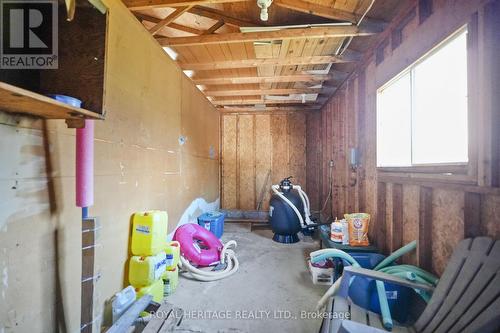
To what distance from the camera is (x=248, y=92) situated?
4.04m

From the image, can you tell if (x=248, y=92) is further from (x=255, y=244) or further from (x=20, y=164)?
(x=20, y=164)

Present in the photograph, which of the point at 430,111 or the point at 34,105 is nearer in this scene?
the point at 34,105

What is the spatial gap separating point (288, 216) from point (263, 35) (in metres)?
2.45

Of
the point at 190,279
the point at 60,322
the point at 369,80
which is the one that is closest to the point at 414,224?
the point at 369,80

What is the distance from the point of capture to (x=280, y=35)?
217cm

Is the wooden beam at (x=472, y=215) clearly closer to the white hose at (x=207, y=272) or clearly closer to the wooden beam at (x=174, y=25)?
the white hose at (x=207, y=272)

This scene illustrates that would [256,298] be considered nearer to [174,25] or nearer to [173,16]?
[173,16]

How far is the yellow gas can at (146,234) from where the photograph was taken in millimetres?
1907

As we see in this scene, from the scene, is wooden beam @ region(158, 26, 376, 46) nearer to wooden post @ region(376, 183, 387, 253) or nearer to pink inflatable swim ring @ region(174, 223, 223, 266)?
wooden post @ region(376, 183, 387, 253)

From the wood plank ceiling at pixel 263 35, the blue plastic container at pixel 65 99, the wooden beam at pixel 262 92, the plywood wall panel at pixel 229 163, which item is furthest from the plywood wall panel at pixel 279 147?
the blue plastic container at pixel 65 99

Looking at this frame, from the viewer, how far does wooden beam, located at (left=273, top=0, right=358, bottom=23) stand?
1908 mm

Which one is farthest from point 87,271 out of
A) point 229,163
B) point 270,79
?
point 229,163

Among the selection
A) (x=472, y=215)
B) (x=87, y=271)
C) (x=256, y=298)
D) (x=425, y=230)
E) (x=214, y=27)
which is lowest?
(x=256, y=298)

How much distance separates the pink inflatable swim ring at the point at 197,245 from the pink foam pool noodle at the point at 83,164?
5.13 feet
